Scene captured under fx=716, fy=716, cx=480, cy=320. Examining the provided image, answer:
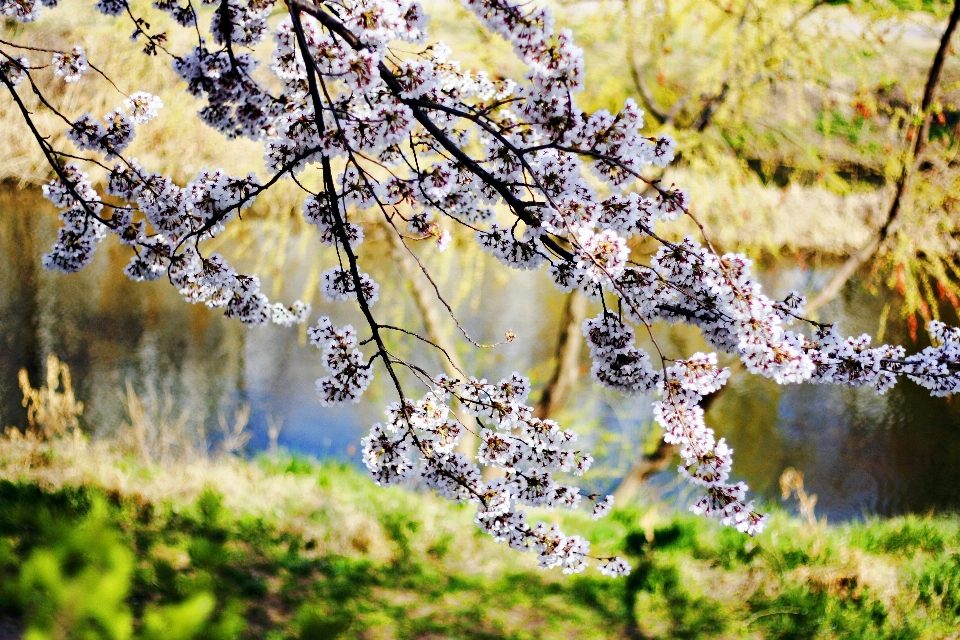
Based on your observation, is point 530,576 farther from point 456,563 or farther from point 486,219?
point 486,219

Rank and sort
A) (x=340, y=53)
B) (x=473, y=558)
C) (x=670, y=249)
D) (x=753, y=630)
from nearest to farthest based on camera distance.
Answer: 1. (x=340, y=53)
2. (x=670, y=249)
3. (x=753, y=630)
4. (x=473, y=558)

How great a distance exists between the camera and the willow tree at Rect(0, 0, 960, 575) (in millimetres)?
1715

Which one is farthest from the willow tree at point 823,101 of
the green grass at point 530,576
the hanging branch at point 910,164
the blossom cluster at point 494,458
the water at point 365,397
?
the blossom cluster at point 494,458

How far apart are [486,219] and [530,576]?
3.97 metres

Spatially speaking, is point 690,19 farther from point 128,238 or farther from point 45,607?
point 45,607

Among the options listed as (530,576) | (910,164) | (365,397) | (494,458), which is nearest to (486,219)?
(494,458)

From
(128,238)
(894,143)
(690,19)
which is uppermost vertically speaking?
(690,19)

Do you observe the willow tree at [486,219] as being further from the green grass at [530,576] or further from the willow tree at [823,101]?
the willow tree at [823,101]

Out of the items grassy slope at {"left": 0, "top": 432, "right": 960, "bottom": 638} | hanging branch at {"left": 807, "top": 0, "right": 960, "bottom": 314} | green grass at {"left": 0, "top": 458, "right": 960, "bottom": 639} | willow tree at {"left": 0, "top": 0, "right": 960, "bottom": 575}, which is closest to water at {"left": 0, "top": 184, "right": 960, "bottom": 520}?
hanging branch at {"left": 807, "top": 0, "right": 960, "bottom": 314}

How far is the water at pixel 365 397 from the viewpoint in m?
8.30

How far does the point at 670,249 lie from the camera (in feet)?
6.07

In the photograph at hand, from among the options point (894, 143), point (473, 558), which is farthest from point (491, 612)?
point (894, 143)

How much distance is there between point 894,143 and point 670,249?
184 inches

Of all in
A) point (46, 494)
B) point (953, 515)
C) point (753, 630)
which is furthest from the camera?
point (953, 515)
